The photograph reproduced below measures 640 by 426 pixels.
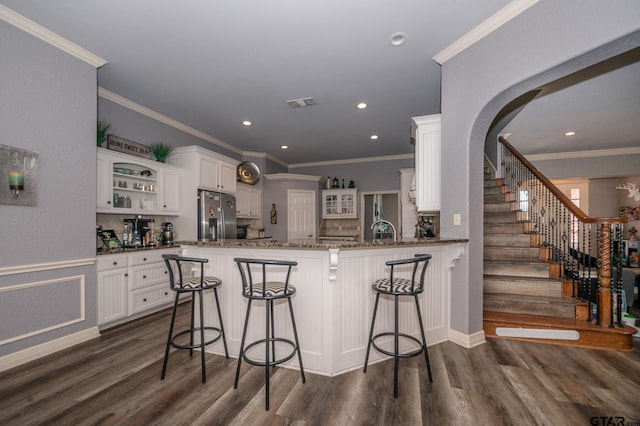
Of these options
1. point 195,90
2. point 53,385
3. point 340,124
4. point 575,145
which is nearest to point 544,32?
point 340,124

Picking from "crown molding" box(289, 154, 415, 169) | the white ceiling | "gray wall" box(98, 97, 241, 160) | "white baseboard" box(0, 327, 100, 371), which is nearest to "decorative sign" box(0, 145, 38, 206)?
the white ceiling

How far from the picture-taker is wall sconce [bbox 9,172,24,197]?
2.43m

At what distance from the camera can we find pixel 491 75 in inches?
102

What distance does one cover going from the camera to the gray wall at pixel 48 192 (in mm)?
2459

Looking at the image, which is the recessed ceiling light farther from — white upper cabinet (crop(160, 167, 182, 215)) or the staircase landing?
white upper cabinet (crop(160, 167, 182, 215))

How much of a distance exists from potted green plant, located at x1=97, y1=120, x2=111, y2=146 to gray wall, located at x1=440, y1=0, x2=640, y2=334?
3990 mm

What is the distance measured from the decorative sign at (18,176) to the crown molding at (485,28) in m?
4.01

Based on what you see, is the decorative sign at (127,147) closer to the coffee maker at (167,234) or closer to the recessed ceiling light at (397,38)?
the coffee maker at (167,234)

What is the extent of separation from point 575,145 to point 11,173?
8.72 meters

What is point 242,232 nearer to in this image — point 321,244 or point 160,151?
point 160,151

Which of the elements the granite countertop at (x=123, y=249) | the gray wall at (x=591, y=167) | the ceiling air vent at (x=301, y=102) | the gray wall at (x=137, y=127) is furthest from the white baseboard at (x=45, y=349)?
the gray wall at (x=591, y=167)

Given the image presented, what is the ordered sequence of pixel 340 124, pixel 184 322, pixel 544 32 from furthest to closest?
1. pixel 340 124
2. pixel 184 322
3. pixel 544 32

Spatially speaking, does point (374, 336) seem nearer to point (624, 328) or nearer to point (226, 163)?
point (624, 328)

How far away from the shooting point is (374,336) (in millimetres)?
2422
